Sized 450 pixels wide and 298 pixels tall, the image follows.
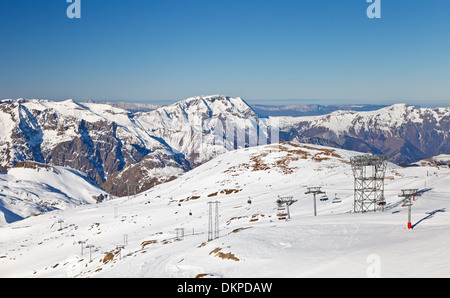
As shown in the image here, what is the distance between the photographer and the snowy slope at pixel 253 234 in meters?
42.7

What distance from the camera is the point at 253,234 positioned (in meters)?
61.0

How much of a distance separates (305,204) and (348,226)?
4151 cm

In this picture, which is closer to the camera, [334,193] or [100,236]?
[334,193]

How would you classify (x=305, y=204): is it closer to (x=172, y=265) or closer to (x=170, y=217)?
(x=170, y=217)

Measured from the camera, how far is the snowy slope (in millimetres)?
42719

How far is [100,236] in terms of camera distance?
121m

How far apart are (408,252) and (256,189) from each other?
342 ft

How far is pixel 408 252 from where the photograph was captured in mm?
41656
